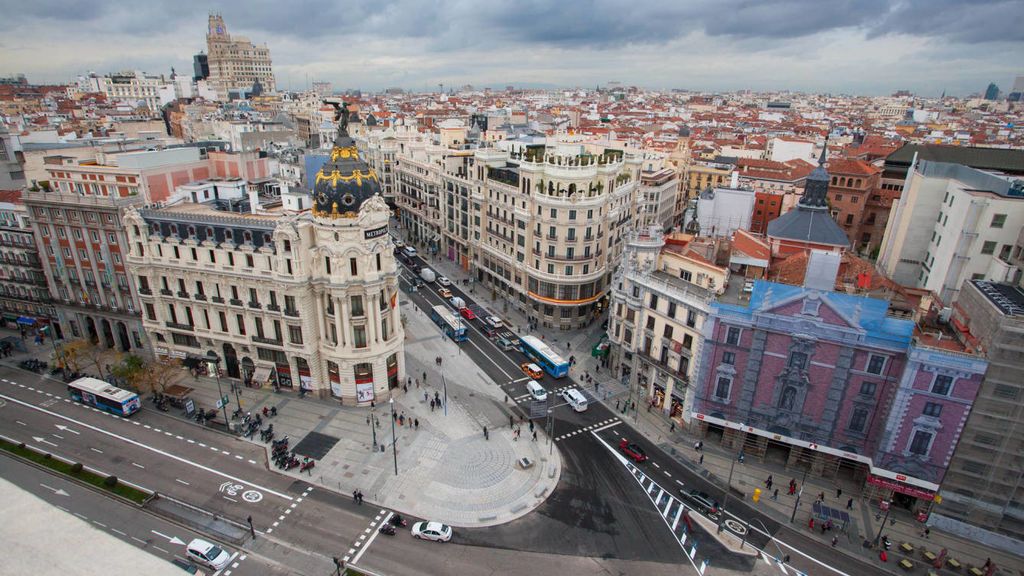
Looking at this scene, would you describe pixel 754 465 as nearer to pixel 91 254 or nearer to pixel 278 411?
pixel 278 411

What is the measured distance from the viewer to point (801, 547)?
49969 mm

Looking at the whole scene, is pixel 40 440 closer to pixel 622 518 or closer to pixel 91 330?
pixel 91 330

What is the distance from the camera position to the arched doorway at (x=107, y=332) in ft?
259

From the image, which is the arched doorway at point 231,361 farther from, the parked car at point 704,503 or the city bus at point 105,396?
the parked car at point 704,503

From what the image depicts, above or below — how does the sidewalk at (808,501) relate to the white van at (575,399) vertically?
below

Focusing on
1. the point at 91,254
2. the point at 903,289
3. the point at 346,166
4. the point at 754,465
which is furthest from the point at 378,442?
the point at 903,289

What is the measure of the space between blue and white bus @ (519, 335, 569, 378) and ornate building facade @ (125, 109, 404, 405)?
64.7 ft

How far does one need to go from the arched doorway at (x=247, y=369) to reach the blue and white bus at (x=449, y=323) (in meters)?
28.9

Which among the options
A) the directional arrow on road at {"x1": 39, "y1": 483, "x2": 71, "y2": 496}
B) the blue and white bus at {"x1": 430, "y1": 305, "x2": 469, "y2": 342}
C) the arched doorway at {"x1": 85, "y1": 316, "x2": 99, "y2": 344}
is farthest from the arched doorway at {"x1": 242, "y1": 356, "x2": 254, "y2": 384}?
the blue and white bus at {"x1": 430, "y1": 305, "x2": 469, "y2": 342}

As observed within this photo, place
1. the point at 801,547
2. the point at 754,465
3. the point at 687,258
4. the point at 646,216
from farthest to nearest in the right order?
the point at 646,216 < the point at 687,258 < the point at 754,465 < the point at 801,547

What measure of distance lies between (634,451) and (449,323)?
126 ft

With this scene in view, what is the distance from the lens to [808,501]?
55.3 m

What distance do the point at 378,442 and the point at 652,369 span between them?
35.2 meters

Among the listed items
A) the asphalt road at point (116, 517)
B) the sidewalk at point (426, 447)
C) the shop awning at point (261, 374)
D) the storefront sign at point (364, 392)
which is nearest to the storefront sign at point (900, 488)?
the sidewalk at point (426, 447)
